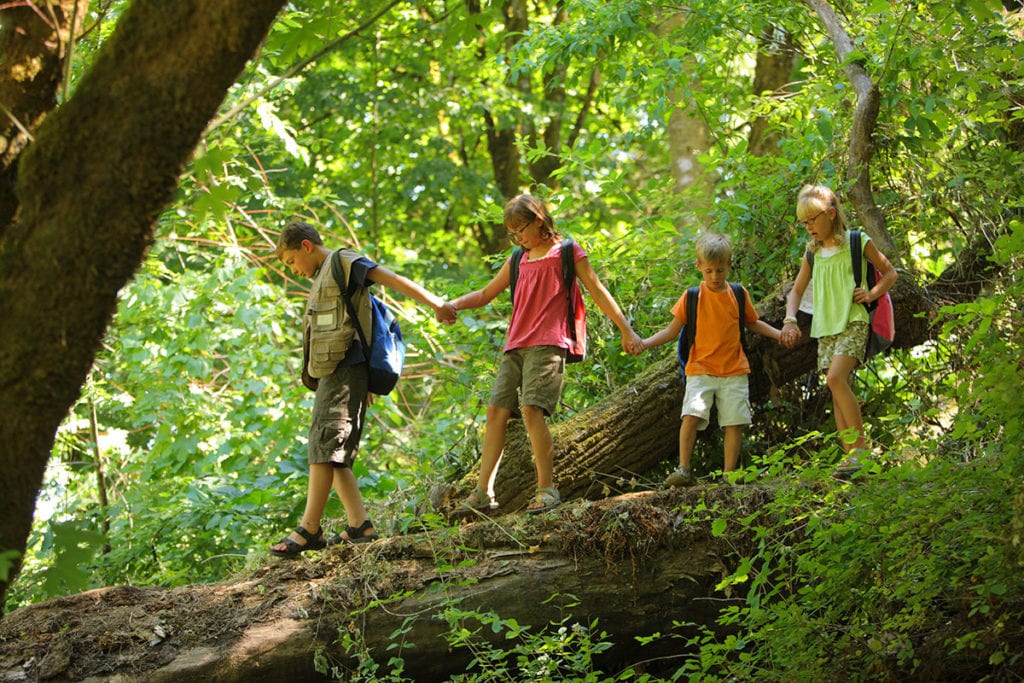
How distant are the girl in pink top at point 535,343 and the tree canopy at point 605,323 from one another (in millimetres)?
316

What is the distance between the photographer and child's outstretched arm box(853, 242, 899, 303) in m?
5.72

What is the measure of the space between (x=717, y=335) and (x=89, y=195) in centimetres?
430

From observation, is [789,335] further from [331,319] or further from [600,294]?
[331,319]

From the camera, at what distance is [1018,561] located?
323 centimetres

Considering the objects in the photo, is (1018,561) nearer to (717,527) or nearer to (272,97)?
(717,527)

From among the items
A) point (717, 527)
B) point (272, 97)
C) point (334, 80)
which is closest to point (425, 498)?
point (717, 527)

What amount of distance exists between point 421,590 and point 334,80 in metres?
12.2

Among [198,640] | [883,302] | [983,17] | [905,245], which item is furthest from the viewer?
[905,245]

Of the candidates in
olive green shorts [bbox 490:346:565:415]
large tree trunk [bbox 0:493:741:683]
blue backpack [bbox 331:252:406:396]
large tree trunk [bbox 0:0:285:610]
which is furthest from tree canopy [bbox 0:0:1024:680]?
blue backpack [bbox 331:252:406:396]

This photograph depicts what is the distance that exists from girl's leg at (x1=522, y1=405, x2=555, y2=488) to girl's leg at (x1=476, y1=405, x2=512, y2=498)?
0.20 m

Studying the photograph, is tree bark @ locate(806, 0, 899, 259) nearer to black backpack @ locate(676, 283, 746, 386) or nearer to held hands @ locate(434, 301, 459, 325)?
black backpack @ locate(676, 283, 746, 386)

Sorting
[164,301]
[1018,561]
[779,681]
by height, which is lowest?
[779,681]

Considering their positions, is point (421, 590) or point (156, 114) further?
point (421, 590)

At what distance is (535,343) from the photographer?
554 cm
